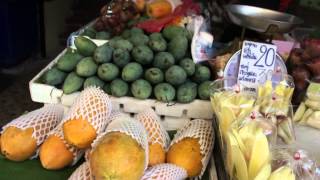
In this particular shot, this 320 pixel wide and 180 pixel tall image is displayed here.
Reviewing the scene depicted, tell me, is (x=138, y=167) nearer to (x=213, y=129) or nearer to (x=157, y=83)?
(x=213, y=129)

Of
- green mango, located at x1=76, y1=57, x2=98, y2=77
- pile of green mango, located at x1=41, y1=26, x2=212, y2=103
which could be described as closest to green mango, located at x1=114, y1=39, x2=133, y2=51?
pile of green mango, located at x1=41, y1=26, x2=212, y2=103

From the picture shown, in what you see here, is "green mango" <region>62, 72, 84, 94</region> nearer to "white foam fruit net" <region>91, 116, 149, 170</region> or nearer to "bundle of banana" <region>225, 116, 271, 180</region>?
"white foam fruit net" <region>91, 116, 149, 170</region>

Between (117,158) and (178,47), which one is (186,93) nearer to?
(178,47)

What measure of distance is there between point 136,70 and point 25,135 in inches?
18.9

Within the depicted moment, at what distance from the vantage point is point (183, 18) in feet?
6.22

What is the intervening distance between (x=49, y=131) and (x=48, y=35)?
3.85 metres

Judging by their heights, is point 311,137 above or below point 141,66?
below

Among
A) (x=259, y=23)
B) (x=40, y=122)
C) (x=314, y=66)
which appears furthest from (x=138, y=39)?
(x=314, y=66)

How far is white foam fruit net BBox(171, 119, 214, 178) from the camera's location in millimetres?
1149

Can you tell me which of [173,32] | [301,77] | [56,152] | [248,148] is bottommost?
[56,152]

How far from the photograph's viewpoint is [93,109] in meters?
1.13

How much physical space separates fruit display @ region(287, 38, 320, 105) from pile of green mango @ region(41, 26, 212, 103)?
1.03 ft

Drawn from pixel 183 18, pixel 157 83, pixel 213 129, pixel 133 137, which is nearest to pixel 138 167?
pixel 133 137

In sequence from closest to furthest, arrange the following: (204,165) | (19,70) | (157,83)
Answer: (204,165) < (157,83) < (19,70)
